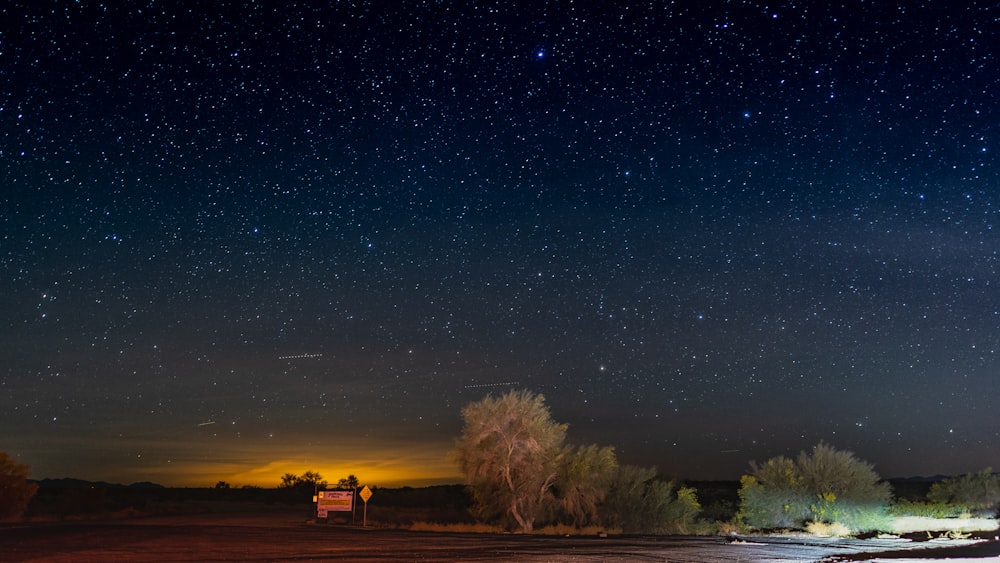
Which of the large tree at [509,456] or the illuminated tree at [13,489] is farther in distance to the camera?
the illuminated tree at [13,489]

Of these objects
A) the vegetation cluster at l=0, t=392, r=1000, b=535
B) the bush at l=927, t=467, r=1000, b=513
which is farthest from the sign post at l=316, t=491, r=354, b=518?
the bush at l=927, t=467, r=1000, b=513

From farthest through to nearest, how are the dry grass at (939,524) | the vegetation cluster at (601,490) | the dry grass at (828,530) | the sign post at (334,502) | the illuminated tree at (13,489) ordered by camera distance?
the illuminated tree at (13,489), the sign post at (334,502), the vegetation cluster at (601,490), the dry grass at (939,524), the dry grass at (828,530)

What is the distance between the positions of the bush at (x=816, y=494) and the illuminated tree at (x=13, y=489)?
42.9 m

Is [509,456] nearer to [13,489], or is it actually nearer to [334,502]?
[334,502]

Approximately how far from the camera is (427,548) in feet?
92.0

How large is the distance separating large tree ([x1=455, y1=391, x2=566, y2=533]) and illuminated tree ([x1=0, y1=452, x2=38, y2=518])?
29.1 meters

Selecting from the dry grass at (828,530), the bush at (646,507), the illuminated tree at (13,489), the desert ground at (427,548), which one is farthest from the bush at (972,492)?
the illuminated tree at (13,489)

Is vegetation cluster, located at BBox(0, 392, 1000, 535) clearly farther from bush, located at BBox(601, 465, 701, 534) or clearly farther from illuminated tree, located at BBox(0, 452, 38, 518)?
illuminated tree, located at BBox(0, 452, 38, 518)

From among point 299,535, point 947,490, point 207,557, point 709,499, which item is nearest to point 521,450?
point 299,535

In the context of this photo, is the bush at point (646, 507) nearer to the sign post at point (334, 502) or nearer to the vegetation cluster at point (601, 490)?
the vegetation cluster at point (601, 490)

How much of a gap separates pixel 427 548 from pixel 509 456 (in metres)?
17.3

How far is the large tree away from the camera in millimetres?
44969

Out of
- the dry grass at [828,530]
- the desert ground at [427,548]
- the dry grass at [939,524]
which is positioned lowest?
the dry grass at [939,524]

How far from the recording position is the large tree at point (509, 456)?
44969mm
